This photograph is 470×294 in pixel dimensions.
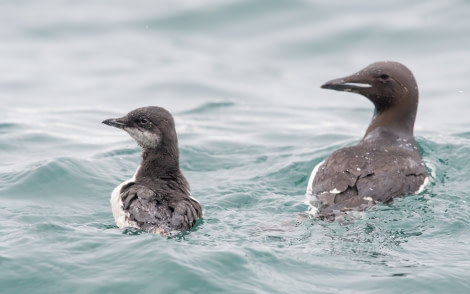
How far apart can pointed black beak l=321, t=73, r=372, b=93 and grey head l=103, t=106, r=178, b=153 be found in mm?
2547

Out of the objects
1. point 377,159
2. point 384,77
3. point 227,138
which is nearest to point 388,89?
point 384,77

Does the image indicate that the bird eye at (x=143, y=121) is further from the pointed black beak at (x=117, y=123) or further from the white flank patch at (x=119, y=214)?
the white flank patch at (x=119, y=214)

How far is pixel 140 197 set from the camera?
9266mm

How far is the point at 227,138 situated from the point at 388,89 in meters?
4.53

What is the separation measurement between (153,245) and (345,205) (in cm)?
278

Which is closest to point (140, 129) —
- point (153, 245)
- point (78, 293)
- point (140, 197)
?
→ point (140, 197)

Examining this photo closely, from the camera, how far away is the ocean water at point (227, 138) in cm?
819

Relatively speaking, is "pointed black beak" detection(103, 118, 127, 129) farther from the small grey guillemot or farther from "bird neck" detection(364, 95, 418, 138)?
"bird neck" detection(364, 95, 418, 138)

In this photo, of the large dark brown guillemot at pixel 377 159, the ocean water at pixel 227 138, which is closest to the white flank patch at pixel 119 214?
the ocean water at pixel 227 138

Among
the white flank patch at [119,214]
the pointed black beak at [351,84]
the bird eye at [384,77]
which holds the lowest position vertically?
the white flank patch at [119,214]

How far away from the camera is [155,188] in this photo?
973cm

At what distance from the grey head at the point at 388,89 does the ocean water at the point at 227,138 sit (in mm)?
1030

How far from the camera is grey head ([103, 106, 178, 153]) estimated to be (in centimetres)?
1012

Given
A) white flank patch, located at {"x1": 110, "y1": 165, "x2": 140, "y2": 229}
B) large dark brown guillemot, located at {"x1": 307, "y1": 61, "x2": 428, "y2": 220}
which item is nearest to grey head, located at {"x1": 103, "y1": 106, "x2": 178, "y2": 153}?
white flank patch, located at {"x1": 110, "y1": 165, "x2": 140, "y2": 229}
